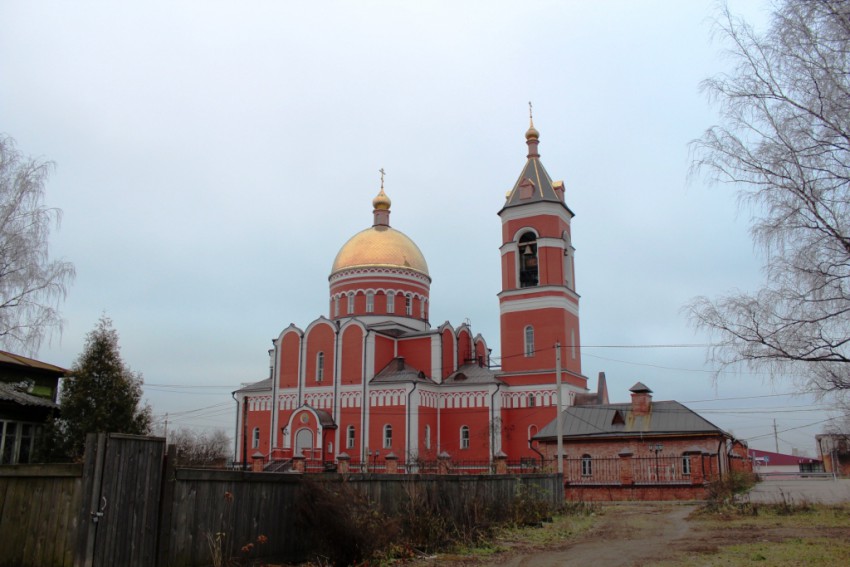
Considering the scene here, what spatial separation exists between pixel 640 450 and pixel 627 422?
1.55m

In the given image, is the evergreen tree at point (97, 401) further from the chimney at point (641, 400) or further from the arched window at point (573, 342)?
the arched window at point (573, 342)

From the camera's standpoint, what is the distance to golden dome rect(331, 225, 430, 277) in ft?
147

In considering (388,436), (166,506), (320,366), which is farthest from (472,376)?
(166,506)

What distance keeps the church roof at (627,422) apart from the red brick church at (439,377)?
19.0 feet

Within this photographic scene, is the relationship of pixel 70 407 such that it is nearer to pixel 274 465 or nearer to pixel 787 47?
pixel 274 465

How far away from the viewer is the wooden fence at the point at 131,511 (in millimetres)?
7492

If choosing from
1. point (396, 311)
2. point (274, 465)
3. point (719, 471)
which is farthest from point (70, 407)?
point (396, 311)

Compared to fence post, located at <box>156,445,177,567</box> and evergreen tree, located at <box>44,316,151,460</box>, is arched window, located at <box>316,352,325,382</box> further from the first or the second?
fence post, located at <box>156,445,177,567</box>

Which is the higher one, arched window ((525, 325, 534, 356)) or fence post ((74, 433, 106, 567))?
arched window ((525, 325, 534, 356))

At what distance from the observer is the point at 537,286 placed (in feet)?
123

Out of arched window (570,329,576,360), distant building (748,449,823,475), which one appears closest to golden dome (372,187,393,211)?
arched window (570,329,576,360)

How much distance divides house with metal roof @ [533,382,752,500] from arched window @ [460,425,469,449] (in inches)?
329

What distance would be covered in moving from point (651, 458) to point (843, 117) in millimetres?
18887

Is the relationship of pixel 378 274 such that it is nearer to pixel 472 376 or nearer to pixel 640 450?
pixel 472 376
